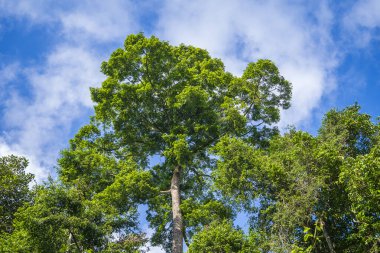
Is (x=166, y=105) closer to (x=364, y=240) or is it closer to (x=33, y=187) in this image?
(x=33, y=187)

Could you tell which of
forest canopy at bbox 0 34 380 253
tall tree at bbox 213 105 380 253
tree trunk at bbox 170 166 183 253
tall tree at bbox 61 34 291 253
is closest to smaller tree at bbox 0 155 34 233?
forest canopy at bbox 0 34 380 253

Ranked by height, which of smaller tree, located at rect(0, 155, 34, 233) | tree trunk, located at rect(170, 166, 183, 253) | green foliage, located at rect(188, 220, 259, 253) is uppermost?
smaller tree, located at rect(0, 155, 34, 233)

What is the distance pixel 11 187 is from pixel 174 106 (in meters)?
11.7

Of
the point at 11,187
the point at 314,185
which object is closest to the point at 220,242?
the point at 314,185

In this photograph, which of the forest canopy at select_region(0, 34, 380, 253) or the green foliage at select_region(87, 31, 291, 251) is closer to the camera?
the forest canopy at select_region(0, 34, 380, 253)

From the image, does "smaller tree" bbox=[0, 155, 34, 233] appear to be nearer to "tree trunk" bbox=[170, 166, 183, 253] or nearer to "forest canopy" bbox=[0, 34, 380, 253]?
"forest canopy" bbox=[0, 34, 380, 253]

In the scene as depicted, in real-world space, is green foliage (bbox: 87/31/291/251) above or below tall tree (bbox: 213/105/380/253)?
above

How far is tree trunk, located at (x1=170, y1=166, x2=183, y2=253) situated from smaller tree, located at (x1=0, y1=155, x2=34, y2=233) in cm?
1020

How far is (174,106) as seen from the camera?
20.0 metres

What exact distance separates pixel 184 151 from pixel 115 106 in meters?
4.85

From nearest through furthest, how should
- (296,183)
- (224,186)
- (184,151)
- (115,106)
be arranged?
1. (296,183)
2. (224,186)
3. (184,151)
4. (115,106)

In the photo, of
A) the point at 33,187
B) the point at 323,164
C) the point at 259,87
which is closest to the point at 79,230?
the point at 33,187

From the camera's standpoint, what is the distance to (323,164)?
49.1ft

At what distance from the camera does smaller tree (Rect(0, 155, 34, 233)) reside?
76.3ft
